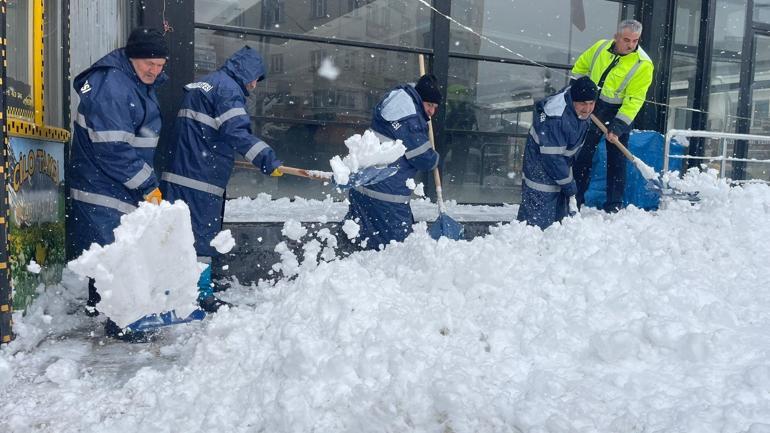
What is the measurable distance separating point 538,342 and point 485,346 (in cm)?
23

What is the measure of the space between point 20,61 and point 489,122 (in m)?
4.87

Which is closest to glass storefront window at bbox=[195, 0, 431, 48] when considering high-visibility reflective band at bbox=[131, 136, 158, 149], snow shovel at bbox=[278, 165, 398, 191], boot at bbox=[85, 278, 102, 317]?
high-visibility reflective band at bbox=[131, 136, 158, 149]

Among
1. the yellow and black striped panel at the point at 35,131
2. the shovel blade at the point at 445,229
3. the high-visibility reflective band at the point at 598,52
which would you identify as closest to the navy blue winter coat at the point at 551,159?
the shovel blade at the point at 445,229

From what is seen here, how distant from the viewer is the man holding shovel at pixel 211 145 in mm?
4410

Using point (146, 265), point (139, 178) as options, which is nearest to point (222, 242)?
point (146, 265)

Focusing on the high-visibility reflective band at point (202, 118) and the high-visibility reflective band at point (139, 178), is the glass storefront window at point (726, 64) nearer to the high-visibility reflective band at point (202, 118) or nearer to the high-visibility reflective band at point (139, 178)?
the high-visibility reflective band at point (202, 118)

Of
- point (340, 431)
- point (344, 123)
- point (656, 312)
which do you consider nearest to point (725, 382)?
point (656, 312)

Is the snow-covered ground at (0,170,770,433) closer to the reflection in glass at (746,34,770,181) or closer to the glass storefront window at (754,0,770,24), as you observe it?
the reflection in glass at (746,34,770,181)

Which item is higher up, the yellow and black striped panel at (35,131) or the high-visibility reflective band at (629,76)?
the high-visibility reflective band at (629,76)

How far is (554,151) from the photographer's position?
557 cm

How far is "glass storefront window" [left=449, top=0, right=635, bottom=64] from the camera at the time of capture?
292 inches

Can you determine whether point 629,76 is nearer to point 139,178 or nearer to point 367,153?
point 367,153

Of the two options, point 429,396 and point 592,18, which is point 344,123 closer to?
point 592,18

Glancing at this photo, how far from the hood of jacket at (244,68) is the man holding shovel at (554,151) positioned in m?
2.38
